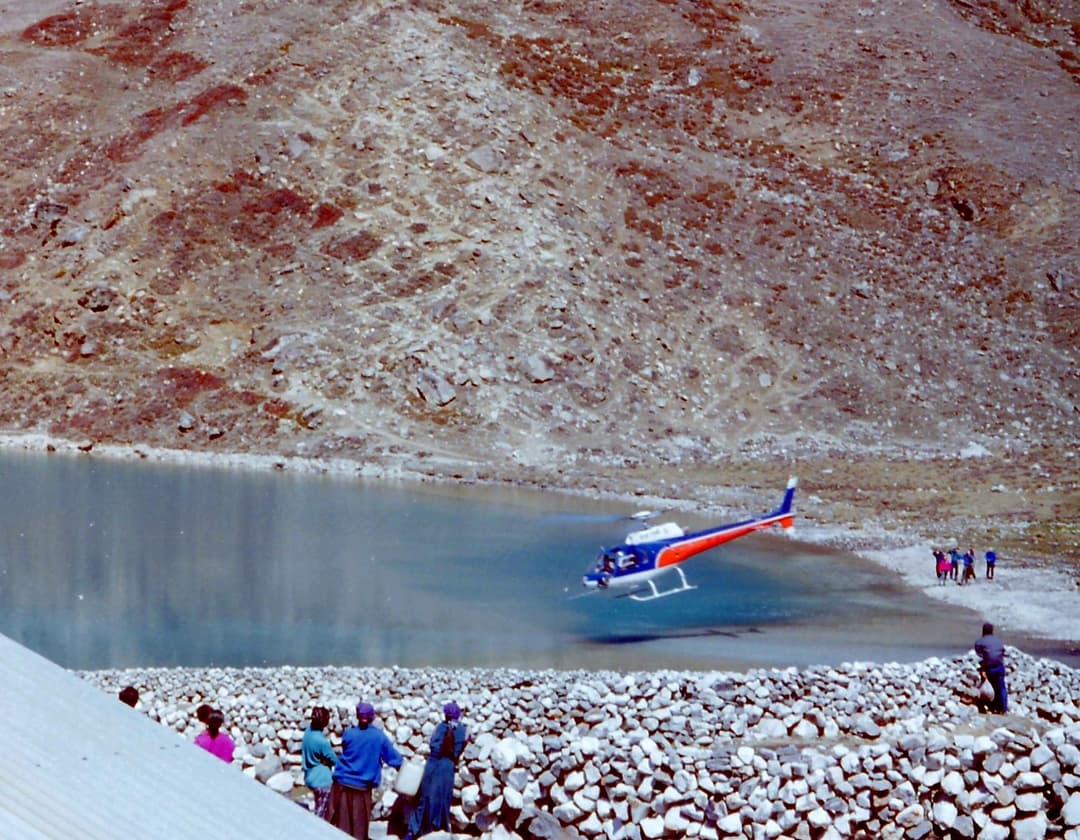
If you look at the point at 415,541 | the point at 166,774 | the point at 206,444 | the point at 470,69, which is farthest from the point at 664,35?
the point at 166,774

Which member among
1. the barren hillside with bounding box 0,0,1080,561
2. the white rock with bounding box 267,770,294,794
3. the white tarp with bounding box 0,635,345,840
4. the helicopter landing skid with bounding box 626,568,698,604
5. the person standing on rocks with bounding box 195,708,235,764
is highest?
the white tarp with bounding box 0,635,345,840

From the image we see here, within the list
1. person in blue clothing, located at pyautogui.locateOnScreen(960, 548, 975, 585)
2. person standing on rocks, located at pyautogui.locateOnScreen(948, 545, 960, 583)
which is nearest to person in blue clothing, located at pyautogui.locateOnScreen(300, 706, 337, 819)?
person in blue clothing, located at pyautogui.locateOnScreen(960, 548, 975, 585)

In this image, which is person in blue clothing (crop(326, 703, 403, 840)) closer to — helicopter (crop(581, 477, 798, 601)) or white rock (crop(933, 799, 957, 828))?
white rock (crop(933, 799, 957, 828))

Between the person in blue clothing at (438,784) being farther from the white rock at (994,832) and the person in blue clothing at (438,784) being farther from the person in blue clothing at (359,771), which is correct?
the white rock at (994,832)

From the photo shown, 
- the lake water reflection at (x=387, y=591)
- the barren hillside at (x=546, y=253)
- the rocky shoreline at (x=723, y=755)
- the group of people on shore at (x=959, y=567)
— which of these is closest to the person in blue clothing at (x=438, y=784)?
the rocky shoreline at (x=723, y=755)

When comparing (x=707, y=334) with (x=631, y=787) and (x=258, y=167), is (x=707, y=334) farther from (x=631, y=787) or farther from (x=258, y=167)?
(x=631, y=787)
